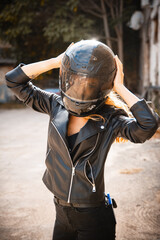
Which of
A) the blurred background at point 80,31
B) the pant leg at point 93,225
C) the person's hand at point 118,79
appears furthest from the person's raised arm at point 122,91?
the blurred background at point 80,31

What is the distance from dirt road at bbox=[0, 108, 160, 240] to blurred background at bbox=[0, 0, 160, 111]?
13.1 ft

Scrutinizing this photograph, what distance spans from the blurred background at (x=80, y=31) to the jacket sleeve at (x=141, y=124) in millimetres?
6783

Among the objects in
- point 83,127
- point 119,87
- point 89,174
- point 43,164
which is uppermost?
point 119,87

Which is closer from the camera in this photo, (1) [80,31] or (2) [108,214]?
(2) [108,214]

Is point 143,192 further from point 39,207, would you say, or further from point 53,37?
point 53,37

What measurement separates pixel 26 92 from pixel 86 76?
1.61ft

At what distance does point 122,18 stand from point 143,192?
398 inches

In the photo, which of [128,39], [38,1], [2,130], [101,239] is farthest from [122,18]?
[101,239]

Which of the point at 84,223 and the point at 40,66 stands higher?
the point at 40,66

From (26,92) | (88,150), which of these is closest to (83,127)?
(88,150)

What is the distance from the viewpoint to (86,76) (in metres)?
1.26

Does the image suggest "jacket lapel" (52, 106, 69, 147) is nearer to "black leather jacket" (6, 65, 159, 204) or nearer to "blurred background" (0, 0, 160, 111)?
"black leather jacket" (6, 65, 159, 204)

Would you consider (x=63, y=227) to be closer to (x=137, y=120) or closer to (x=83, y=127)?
(x=83, y=127)

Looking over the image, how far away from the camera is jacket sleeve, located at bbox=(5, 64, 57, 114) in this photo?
1511 millimetres
